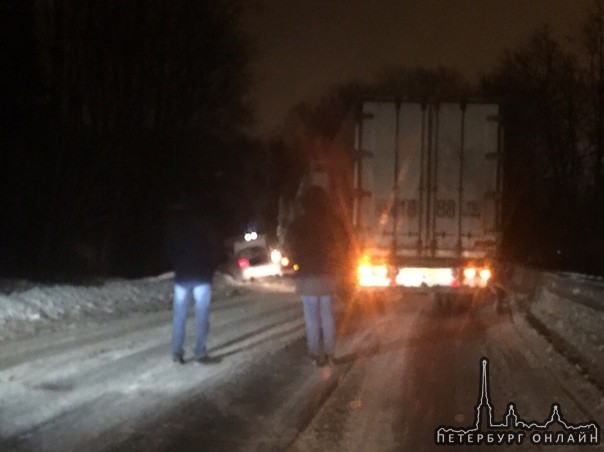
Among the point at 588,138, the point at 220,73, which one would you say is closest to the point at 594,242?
the point at 588,138

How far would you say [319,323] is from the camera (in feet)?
40.2

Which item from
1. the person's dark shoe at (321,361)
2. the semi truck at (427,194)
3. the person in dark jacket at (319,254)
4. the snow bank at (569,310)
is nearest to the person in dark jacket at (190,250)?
the person in dark jacket at (319,254)

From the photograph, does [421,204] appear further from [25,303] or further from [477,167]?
[25,303]

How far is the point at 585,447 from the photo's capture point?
790 centimetres

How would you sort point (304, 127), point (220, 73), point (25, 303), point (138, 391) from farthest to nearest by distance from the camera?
point (304, 127), point (220, 73), point (25, 303), point (138, 391)

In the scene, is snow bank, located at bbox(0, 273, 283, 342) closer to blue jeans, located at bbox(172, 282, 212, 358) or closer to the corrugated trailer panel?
blue jeans, located at bbox(172, 282, 212, 358)

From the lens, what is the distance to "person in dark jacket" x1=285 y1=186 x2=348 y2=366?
11.7 metres

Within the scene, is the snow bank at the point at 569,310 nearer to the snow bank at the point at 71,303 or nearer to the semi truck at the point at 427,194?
the semi truck at the point at 427,194

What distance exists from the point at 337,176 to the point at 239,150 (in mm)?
29521

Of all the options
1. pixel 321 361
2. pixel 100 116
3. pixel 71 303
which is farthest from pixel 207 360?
pixel 100 116

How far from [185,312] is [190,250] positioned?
78 centimetres

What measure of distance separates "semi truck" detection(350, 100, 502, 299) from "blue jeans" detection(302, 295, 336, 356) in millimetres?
5150

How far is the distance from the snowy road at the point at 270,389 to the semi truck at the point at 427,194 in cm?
149

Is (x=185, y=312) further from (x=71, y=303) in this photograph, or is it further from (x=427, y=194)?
(x=71, y=303)
